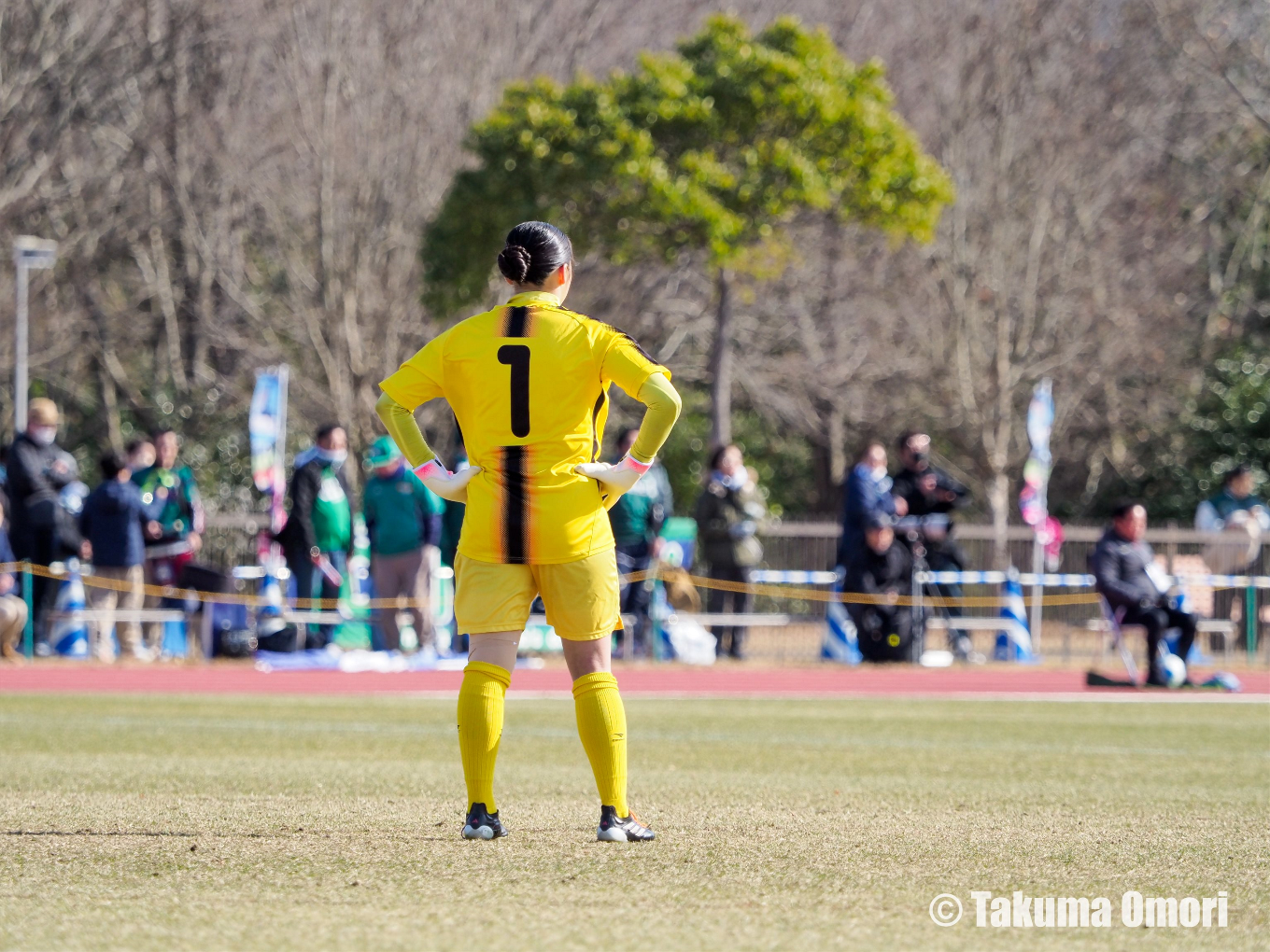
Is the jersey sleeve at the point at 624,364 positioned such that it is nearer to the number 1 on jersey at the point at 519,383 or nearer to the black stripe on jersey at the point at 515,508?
the number 1 on jersey at the point at 519,383

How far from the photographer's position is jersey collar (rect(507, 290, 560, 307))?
639 cm

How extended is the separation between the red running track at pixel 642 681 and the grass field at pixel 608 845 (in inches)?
145

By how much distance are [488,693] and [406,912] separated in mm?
1595

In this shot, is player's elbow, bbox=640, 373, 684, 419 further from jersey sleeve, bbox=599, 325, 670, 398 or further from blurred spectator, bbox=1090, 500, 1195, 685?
blurred spectator, bbox=1090, 500, 1195, 685

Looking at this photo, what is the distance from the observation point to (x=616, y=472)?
20.6 ft

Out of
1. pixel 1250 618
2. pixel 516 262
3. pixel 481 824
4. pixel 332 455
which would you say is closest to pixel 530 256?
pixel 516 262

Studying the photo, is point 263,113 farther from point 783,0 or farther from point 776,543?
point 776,543

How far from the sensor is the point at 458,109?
30219 millimetres

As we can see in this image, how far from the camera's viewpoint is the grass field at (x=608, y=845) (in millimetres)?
4594

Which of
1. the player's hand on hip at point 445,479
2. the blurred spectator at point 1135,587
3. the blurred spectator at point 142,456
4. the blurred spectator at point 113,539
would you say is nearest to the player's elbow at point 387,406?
the player's hand on hip at point 445,479

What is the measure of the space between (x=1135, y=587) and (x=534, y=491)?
34.2 feet

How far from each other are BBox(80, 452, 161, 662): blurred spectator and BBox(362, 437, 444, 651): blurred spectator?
2.22m

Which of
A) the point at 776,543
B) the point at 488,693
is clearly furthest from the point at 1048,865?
the point at 776,543

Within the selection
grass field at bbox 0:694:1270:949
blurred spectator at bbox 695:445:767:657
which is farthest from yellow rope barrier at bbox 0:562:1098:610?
grass field at bbox 0:694:1270:949
